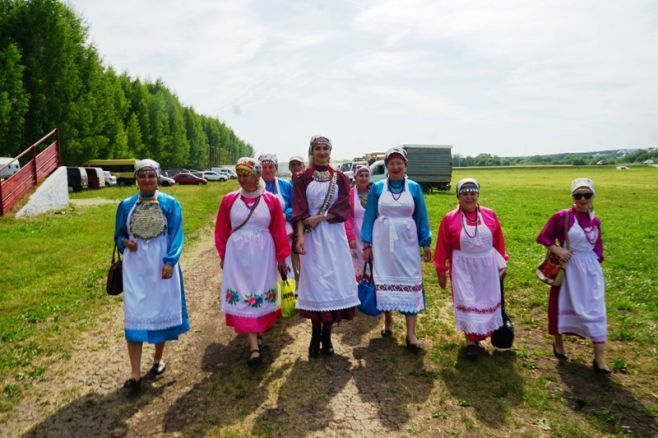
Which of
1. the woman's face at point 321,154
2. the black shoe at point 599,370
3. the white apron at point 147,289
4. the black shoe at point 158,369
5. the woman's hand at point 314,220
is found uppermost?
the woman's face at point 321,154

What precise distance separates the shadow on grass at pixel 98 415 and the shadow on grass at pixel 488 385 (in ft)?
8.84

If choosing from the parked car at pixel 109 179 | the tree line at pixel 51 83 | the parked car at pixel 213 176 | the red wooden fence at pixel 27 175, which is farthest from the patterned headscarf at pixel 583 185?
the parked car at pixel 213 176

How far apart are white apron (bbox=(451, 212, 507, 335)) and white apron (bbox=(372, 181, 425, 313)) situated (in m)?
0.47

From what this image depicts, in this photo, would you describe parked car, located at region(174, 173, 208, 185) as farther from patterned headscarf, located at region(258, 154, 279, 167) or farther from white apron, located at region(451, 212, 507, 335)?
white apron, located at region(451, 212, 507, 335)

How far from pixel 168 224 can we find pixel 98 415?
1699 millimetres

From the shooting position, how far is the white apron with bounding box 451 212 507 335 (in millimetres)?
4713

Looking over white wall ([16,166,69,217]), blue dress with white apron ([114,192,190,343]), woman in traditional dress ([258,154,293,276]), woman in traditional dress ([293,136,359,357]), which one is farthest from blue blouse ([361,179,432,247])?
white wall ([16,166,69,217])

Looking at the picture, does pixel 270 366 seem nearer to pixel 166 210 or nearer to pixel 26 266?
pixel 166 210

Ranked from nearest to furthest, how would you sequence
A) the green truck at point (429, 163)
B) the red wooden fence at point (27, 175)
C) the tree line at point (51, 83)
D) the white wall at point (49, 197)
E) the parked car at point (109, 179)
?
the red wooden fence at point (27, 175) < the white wall at point (49, 197) < the tree line at point (51, 83) < the green truck at point (429, 163) < the parked car at point (109, 179)

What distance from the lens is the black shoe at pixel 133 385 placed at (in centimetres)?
405

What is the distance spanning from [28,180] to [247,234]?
15.2 metres

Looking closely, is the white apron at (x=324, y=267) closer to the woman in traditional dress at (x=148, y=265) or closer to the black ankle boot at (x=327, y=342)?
the black ankle boot at (x=327, y=342)

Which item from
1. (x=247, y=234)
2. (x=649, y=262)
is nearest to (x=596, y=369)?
(x=247, y=234)

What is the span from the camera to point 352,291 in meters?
4.83
